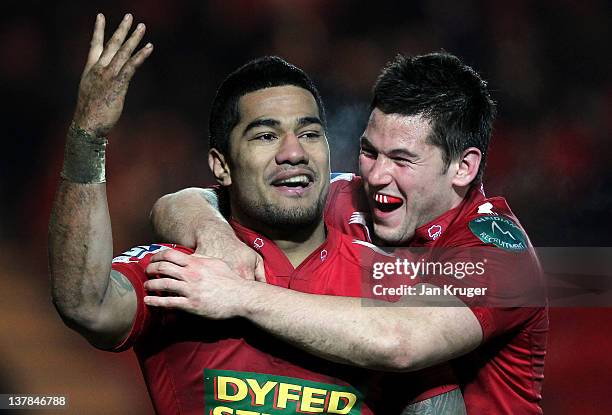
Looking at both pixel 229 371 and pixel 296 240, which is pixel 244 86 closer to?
pixel 296 240

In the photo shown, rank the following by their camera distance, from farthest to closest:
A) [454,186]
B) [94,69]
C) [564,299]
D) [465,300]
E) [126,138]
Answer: [126,138]
[564,299]
[454,186]
[465,300]
[94,69]

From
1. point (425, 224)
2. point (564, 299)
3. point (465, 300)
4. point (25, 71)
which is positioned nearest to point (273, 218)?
point (465, 300)

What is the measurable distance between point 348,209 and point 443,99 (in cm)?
61

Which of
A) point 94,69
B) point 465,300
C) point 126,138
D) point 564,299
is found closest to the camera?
point 94,69

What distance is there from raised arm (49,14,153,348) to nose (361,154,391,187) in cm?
136

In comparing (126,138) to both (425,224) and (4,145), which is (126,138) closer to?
(4,145)

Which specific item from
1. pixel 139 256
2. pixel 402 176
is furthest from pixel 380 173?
pixel 139 256

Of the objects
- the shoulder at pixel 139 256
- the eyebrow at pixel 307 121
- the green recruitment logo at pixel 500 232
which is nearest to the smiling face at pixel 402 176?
the green recruitment logo at pixel 500 232

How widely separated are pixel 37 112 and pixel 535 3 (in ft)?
12.1

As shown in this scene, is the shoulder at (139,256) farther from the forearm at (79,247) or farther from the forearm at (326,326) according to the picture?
the forearm at (326,326)

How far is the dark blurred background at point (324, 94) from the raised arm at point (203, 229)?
9.44 ft

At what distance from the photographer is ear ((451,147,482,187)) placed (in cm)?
358

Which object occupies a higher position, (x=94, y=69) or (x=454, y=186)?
(x=94, y=69)

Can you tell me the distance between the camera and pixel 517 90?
21.0 ft
